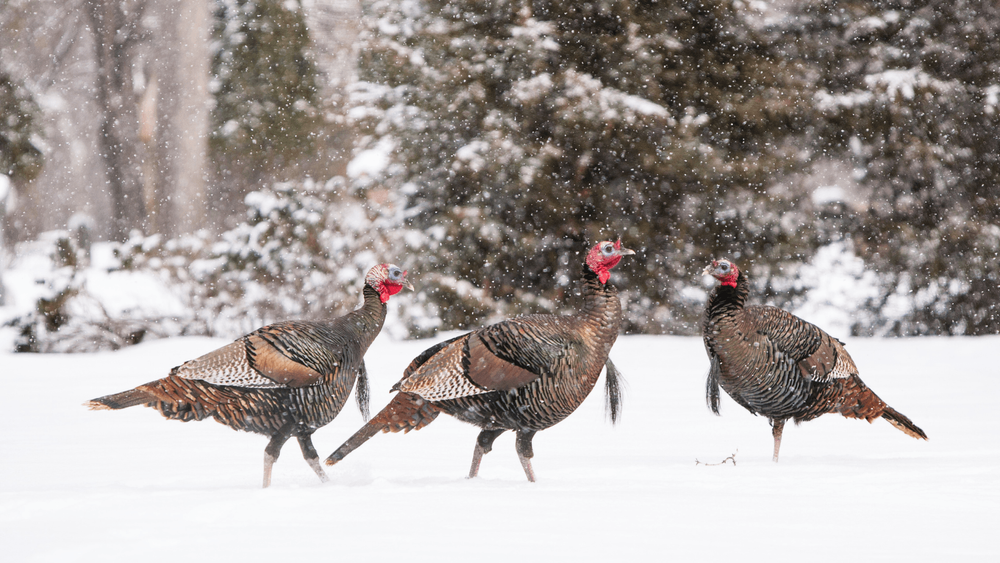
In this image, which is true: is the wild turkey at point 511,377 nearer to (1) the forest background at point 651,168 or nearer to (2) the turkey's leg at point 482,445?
(2) the turkey's leg at point 482,445

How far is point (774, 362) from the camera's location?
14.4 ft

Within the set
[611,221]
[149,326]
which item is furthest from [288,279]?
[611,221]

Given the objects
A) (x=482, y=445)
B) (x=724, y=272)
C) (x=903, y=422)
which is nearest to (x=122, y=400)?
(x=482, y=445)

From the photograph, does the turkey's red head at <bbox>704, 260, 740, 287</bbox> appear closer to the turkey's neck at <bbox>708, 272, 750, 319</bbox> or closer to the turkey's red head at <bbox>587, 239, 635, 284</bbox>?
the turkey's neck at <bbox>708, 272, 750, 319</bbox>

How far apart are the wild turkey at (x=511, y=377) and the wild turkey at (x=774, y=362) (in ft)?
2.59

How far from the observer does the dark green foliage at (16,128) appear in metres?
12.0

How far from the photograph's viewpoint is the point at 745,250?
9.34 m

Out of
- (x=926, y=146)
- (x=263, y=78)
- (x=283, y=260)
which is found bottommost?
(x=283, y=260)

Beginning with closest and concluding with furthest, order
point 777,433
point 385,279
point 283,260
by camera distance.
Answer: point 385,279, point 777,433, point 283,260

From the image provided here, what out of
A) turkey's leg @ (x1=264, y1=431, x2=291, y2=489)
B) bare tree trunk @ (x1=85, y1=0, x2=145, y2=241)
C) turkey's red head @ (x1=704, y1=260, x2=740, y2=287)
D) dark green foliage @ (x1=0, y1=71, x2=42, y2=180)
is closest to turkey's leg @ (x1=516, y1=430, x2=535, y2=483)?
turkey's leg @ (x1=264, y1=431, x2=291, y2=489)

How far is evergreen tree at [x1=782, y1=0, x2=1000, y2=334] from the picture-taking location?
9195 mm

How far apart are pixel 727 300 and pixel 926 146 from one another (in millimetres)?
5704

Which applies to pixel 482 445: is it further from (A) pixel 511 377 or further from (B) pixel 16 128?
(B) pixel 16 128

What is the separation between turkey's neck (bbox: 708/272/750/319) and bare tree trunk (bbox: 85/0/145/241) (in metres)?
10.4
